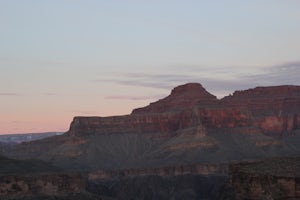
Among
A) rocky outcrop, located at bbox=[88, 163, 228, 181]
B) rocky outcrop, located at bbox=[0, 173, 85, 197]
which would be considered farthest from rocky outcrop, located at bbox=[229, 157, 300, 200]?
rocky outcrop, located at bbox=[88, 163, 228, 181]

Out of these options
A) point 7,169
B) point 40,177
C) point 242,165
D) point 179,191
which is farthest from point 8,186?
point 179,191

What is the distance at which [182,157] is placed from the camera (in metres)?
196

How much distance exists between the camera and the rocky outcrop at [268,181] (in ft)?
74.8

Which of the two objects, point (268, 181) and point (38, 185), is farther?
point (38, 185)

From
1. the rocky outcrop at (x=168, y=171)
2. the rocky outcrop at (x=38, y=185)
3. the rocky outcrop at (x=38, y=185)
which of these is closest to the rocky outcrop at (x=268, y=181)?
the rocky outcrop at (x=38, y=185)

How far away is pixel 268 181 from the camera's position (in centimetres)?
2316

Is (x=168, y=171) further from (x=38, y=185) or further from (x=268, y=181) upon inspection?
(x=268, y=181)

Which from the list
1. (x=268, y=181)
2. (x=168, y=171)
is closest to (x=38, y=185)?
(x=268, y=181)

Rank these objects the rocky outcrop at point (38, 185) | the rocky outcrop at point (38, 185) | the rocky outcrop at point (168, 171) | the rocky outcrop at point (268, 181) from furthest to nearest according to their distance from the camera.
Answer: the rocky outcrop at point (168, 171), the rocky outcrop at point (38, 185), the rocky outcrop at point (38, 185), the rocky outcrop at point (268, 181)

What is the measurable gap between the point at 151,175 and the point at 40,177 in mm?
91911

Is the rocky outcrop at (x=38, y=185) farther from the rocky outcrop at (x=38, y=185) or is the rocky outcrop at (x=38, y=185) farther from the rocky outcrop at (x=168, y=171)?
the rocky outcrop at (x=168, y=171)

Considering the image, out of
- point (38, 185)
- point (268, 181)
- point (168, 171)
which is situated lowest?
point (168, 171)

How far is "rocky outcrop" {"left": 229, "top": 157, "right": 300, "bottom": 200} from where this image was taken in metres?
22.8

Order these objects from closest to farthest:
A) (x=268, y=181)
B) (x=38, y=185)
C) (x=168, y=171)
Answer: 1. (x=268, y=181)
2. (x=38, y=185)
3. (x=168, y=171)
